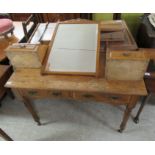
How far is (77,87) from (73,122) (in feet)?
2.33

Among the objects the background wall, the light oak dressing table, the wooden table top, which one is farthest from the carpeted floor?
the background wall

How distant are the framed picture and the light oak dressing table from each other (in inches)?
2.1

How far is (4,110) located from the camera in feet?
5.69

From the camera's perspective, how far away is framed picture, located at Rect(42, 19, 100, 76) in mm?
1074

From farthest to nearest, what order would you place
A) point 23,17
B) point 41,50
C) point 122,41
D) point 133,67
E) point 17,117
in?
point 23,17 → point 17,117 → point 122,41 → point 41,50 → point 133,67

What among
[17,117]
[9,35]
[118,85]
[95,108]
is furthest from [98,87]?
[9,35]

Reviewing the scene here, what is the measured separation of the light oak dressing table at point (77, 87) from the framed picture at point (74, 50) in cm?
5

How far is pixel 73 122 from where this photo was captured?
1.57 m

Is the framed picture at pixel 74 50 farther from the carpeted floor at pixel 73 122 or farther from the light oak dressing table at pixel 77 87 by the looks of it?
the carpeted floor at pixel 73 122

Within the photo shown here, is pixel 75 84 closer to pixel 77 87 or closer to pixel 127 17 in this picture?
pixel 77 87

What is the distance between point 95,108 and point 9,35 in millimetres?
1368
